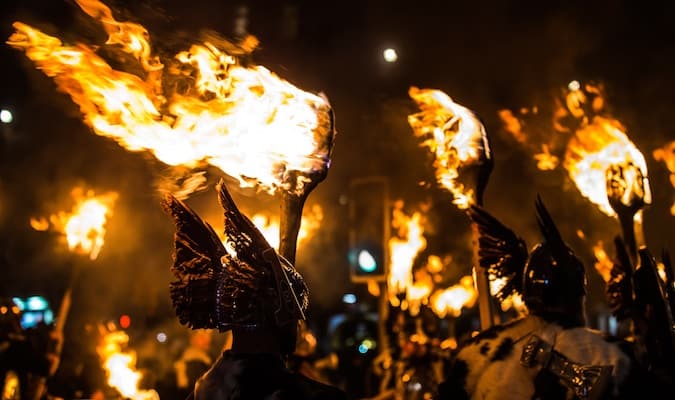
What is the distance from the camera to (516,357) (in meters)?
3.91

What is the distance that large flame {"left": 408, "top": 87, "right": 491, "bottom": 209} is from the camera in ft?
16.8

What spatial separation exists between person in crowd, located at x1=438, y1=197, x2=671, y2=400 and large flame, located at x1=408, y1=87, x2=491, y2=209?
0.76m

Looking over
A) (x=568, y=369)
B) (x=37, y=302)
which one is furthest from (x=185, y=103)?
(x=37, y=302)

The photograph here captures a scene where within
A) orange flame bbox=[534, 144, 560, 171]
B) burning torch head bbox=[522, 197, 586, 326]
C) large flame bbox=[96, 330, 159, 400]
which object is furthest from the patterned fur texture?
orange flame bbox=[534, 144, 560, 171]

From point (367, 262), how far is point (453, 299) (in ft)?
13.5

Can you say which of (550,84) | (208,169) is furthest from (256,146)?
(550,84)

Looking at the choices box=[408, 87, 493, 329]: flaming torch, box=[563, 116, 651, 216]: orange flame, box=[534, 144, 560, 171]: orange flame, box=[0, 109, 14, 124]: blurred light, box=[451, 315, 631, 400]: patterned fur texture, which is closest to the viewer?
box=[451, 315, 631, 400]: patterned fur texture

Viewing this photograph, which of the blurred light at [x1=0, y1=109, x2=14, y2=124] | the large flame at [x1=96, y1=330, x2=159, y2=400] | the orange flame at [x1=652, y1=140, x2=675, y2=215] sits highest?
the blurred light at [x1=0, y1=109, x2=14, y2=124]

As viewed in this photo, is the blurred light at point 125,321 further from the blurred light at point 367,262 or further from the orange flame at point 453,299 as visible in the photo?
the blurred light at point 367,262

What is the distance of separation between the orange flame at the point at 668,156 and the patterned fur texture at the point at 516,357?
732 centimetres

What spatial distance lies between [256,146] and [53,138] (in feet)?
34.6

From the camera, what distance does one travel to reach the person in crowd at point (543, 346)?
353cm

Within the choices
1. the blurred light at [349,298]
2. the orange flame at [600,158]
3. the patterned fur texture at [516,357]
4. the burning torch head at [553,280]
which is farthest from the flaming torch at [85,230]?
the blurred light at [349,298]

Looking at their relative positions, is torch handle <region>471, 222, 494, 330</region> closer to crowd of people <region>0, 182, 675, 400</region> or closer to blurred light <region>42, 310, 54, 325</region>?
crowd of people <region>0, 182, 675, 400</region>
